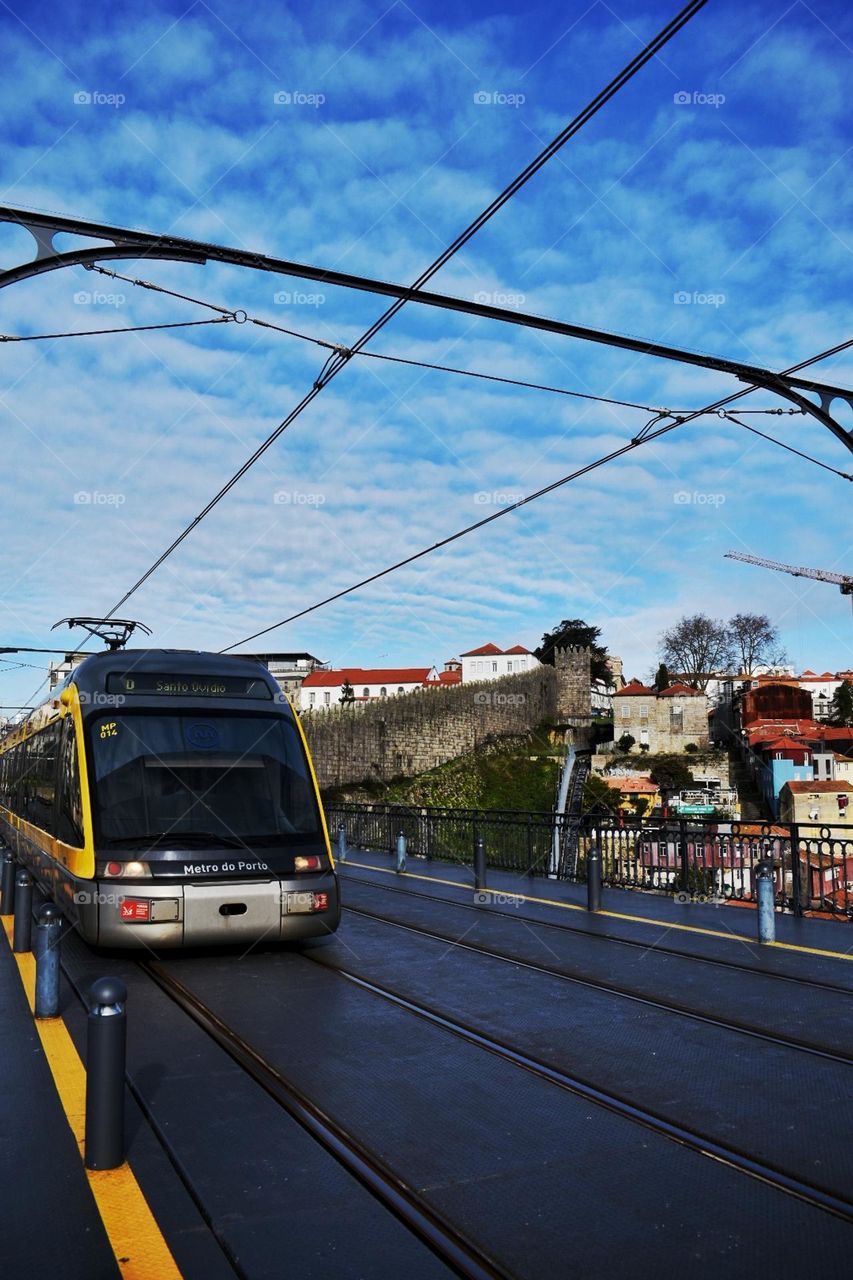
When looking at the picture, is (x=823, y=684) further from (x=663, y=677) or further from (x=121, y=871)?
(x=121, y=871)

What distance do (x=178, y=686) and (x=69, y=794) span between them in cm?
159

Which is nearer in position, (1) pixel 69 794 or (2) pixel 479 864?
(1) pixel 69 794

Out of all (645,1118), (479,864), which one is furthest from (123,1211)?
(479,864)

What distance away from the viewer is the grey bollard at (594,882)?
13.6m

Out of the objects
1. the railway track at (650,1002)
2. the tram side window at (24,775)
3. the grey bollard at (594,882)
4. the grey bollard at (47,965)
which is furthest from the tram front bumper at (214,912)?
the tram side window at (24,775)

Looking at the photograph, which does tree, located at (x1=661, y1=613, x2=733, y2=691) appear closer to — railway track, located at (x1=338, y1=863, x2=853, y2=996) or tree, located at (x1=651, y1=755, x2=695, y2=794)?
tree, located at (x1=651, y1=755, x2=695, y2=794)

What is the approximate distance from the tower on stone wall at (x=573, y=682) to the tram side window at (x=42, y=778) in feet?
305

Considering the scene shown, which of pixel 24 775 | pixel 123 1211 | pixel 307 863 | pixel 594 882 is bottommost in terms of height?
pixel 594 882

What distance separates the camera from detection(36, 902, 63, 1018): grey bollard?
7.40 m

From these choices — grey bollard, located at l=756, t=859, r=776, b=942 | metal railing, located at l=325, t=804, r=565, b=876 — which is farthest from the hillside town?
grey bollard, located at l=756, t=859, r=776, b=942

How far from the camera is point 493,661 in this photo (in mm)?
140750

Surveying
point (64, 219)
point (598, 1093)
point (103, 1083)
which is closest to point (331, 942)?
point (598, 1093)

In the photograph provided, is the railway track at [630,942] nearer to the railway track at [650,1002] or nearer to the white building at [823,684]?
the railway track at [650,1002]

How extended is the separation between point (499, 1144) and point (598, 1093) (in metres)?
1.02
